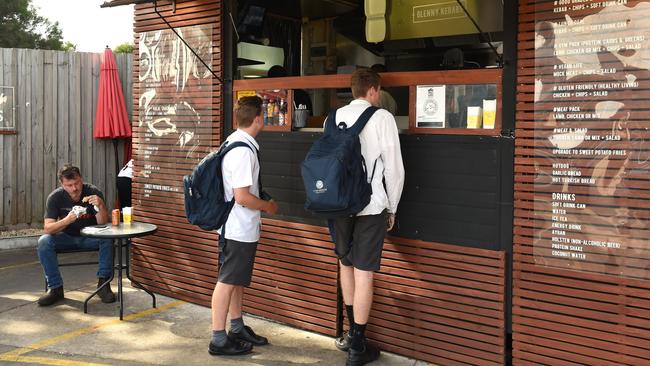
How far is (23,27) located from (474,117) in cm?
2749

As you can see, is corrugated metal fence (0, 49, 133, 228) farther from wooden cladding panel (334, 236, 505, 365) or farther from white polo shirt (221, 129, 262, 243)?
wooden cladding panel (334, 236, 505, 365)

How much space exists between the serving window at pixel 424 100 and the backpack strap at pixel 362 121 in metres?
0.38

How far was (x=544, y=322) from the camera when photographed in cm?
386

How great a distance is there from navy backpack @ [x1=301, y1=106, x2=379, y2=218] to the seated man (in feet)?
8.10

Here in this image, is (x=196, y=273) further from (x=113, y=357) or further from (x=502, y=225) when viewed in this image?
(x=502, y=225)

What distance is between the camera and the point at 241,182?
4.26 meters

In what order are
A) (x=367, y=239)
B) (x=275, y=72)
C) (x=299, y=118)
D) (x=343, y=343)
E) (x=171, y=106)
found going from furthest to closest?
1. (x=275, y=72)
2. (x=171, y=106)
3. (x=299, y=118)
4. (x=343, y=343)
5. (x=367, y=239)

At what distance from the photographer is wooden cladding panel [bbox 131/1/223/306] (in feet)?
18.5

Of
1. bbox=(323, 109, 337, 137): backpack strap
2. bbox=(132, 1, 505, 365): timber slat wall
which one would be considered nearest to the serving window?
bbox=(132, 1, 505, 365): timber slat wall

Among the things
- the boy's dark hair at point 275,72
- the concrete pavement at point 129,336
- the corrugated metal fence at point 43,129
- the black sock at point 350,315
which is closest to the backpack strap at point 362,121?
the black sock at point 350,315

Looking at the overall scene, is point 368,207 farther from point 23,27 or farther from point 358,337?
point 23,27

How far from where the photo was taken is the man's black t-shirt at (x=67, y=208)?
224 inches

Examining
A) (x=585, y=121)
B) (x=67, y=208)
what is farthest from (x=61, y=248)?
(x=585, y=121)

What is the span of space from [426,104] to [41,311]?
369 centimetres
